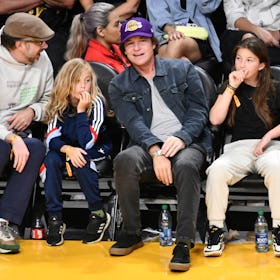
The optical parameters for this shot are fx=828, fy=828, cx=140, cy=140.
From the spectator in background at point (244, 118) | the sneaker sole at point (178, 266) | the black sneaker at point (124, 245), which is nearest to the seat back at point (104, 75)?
the spectator in background at point (244, 118)

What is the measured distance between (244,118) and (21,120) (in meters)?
1.40

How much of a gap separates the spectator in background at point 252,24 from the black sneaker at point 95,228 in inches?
59.1

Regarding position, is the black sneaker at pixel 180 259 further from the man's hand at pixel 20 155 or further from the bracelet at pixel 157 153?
the man's hand at pixel 20 155

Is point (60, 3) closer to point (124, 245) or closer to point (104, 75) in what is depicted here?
point (104, 75)

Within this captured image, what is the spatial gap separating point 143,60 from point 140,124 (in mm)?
390

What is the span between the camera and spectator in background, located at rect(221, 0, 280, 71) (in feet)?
18.9

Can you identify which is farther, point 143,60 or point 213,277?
point 143,60

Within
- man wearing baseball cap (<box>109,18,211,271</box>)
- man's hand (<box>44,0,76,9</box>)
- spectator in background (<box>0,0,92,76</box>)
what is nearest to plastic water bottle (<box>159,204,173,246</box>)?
man wearing baseball cap (<box>109,18,211,271</box>)

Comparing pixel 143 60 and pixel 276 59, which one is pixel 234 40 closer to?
pixel 276 59

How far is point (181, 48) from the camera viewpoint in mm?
5855

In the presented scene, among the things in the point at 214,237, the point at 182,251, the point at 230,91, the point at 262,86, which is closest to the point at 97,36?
the point at 230,91

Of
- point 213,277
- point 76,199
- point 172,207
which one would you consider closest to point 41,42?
point 76,199

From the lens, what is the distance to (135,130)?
4.93 m

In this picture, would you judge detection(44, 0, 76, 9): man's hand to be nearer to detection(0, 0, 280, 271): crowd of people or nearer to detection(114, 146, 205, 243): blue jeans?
detection(0, 0, 280, 271): crowd of people
